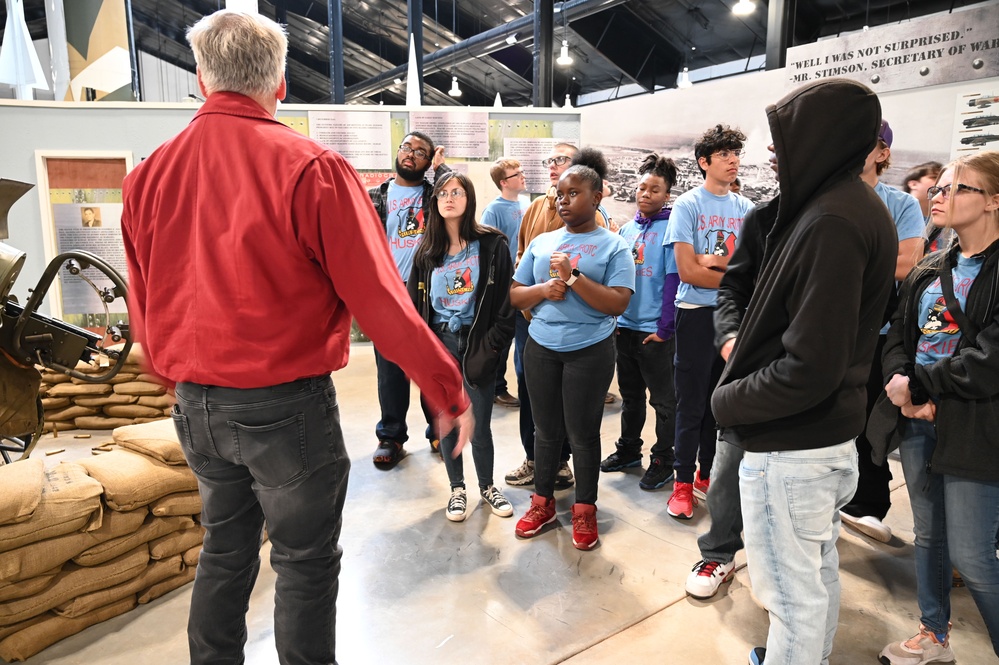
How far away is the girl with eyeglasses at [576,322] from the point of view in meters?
2.67

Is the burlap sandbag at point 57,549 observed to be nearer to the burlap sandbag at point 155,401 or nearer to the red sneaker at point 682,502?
the burlap sandbag at point 155,401

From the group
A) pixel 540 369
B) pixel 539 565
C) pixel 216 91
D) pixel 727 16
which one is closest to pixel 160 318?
pixel 216 91

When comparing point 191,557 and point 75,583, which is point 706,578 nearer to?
point 191,557

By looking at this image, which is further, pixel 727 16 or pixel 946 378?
→ pixel 727 16

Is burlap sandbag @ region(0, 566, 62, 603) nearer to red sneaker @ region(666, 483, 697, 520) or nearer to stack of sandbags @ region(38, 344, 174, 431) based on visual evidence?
stack of sandbags @ region(38, 344, 174, 431)

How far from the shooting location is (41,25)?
13266 millimetres

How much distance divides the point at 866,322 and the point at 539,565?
1.72m

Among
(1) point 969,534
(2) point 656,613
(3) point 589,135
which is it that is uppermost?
(3) point 589,135

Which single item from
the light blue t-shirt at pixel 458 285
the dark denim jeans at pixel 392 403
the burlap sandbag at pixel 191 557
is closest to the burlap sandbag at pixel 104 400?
the dark denim jeans at pixel 392 403

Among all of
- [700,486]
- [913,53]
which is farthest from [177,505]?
[913,53]

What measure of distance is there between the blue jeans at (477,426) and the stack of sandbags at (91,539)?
1148mm

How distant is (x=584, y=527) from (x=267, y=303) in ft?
6.13

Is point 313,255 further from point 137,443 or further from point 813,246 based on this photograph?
point 137,443

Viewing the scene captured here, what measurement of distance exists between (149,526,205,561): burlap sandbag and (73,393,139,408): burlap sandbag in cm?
222
